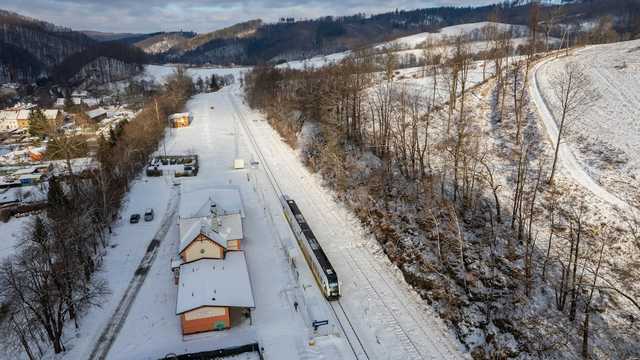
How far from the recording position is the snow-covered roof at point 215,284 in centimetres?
2706

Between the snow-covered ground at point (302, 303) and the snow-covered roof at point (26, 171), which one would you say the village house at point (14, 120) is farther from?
the snow-covered ground at point (302, 303)

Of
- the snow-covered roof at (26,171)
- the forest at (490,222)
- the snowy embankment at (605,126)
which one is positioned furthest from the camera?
the snow-covered roof at (26,171)

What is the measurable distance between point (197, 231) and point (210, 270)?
3268 millimetres

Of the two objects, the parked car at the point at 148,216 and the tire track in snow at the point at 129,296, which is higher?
the parked car at the point at 148,216

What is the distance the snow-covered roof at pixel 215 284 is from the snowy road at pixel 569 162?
2939 centimetres

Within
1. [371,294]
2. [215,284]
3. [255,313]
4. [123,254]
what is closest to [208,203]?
[123,254]

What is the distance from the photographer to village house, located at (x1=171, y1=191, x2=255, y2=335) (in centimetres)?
2702

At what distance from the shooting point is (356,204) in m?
43.6

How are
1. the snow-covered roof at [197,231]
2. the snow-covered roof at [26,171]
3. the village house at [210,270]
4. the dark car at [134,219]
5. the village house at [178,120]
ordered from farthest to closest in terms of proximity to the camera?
the village house at [178,120], the snow-covered roof at [26,171], the dark car at [134,219], the snow-covered roof at [197,231], the village house at [210,270]

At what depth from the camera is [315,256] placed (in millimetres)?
31672

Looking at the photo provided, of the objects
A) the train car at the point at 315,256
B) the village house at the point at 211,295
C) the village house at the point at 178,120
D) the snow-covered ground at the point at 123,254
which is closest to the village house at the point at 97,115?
the village house at the point at 178,120

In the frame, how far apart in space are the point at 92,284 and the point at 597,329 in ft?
117

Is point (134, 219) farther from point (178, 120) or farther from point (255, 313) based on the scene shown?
point (178, 120)

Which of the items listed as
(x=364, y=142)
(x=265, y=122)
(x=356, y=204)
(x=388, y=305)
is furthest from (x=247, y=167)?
(x=388, y=305)
